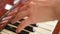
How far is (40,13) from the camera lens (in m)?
0.55

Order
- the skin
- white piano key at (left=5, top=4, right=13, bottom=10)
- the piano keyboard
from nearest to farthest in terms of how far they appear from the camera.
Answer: the skin
white piano key at (left=5, top=4, right=13, bottom=10)
the piano keyboard

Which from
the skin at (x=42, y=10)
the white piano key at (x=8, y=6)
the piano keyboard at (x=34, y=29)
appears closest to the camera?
the skin at (x=42, y=10)

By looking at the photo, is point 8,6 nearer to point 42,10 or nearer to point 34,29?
point 34,29

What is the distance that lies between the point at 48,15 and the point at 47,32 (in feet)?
2.61

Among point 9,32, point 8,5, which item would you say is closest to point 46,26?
point 9,32

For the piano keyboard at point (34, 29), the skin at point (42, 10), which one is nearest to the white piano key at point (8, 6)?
the piano keyboard at point (34, 29)

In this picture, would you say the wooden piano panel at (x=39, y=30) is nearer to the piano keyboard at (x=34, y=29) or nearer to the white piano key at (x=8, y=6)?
the piano keyboard at (x=34, y=29)

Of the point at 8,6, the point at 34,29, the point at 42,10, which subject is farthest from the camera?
the point at 34,29

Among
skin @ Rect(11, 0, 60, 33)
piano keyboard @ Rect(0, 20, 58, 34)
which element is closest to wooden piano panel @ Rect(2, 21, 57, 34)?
piano keyboard @ Rect(0, 20, 58, 34)

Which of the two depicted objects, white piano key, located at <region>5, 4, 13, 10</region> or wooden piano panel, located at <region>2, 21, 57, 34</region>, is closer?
white piano key, located at <region>5, 4, 13, 10</region>

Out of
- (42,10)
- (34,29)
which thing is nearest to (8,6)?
(34,29)

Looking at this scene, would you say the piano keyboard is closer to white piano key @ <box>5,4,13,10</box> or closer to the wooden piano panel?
the wooden piano panel

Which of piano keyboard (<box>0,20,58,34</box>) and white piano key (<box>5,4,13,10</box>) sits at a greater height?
white piano key (<box>5,4,13,10</box>)

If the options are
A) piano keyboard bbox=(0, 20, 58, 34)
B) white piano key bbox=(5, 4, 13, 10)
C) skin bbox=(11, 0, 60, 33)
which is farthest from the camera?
piano keyboard bbox=(0, 20, 58, 34)
